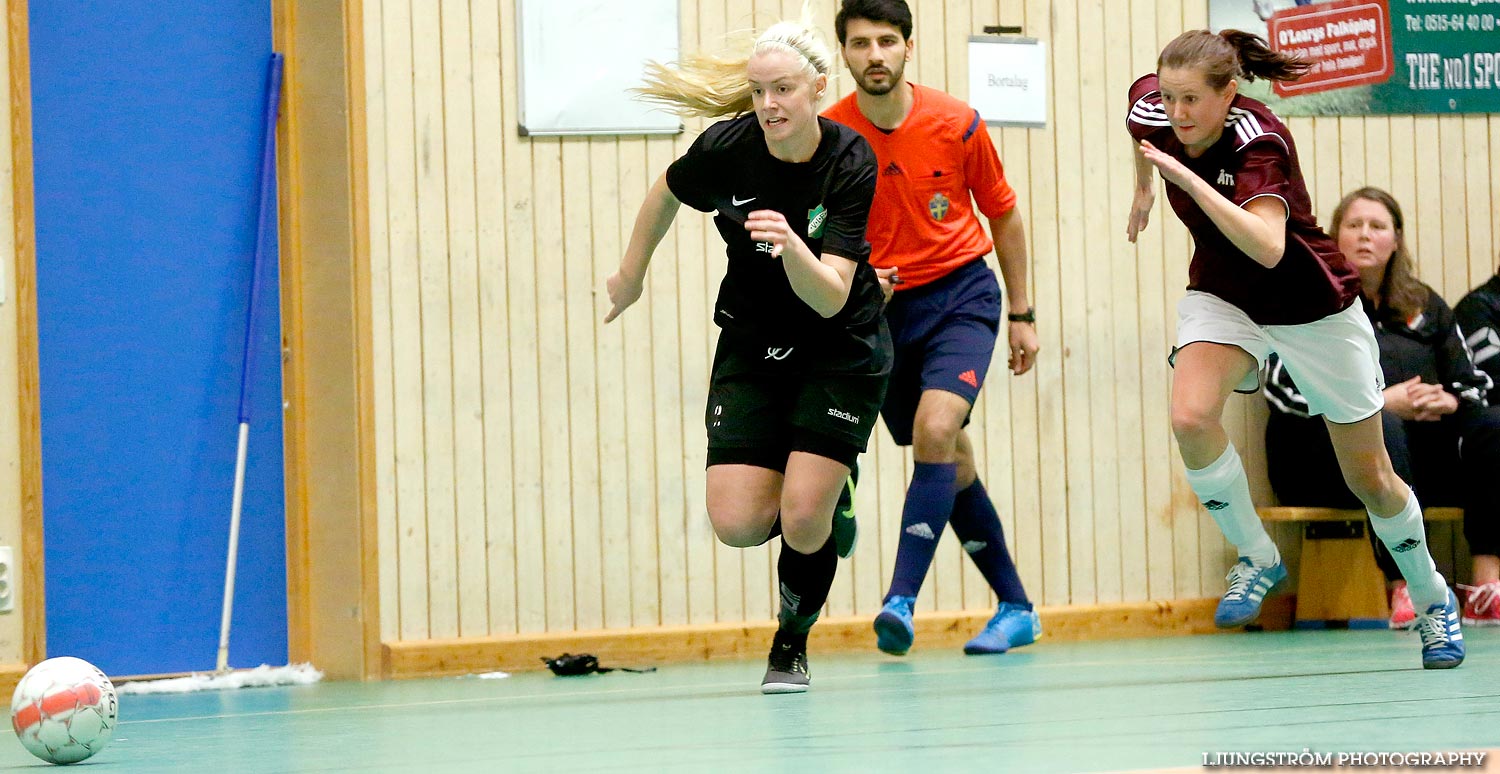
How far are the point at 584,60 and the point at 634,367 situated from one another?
3.59ft

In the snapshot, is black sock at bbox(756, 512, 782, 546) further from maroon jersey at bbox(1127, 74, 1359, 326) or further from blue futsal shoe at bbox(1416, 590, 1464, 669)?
blue futsal shoe at bbox(1416, 590, 1464, 669)

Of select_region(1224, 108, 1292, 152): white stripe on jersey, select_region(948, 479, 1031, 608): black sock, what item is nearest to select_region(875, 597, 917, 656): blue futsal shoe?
select_region(948, 479, 1031, 608): black sock

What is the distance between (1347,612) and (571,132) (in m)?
3.46

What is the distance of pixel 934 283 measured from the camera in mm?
5539

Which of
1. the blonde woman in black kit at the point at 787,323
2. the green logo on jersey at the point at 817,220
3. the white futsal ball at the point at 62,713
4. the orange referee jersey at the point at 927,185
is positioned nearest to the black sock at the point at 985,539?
the orange referee jersey at the point at 927,185

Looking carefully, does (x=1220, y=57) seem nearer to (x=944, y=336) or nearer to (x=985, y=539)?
(x=944, y=336)

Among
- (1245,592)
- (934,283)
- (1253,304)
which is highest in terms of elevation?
(934,283)

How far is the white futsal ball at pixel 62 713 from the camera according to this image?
3.49m

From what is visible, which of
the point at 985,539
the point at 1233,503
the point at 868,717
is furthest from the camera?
the point at 985,539

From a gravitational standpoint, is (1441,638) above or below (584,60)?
below

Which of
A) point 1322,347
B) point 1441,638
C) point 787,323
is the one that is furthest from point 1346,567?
point 787,323

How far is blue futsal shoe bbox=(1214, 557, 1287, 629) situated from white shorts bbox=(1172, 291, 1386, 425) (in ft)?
1.67

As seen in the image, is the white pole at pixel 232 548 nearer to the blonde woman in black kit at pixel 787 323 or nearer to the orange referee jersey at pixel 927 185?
the blonde woman in black kit at pixel 787 323

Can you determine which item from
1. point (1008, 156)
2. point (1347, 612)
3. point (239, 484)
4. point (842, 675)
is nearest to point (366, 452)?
point (239, 484)
